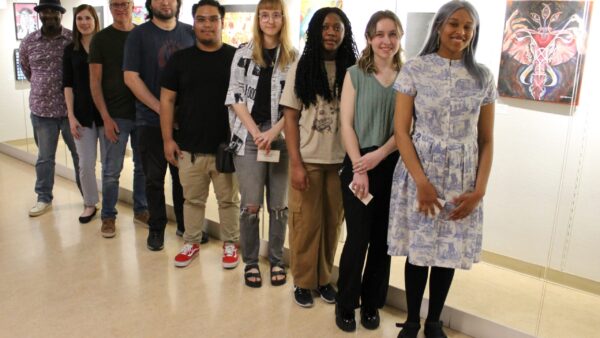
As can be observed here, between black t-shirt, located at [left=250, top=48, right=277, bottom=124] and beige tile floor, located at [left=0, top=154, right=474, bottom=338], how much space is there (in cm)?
98

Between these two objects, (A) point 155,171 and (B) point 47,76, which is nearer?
(A) point 155,171

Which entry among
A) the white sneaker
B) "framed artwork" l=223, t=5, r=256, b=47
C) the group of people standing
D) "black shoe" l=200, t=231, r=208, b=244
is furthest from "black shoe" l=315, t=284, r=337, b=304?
the white sneaker

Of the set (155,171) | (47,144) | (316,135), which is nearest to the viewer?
(316,135)

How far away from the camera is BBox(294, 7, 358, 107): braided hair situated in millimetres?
2566

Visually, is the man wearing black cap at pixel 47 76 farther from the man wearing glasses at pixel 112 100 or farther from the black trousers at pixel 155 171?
the black trousers at pixel 155 171

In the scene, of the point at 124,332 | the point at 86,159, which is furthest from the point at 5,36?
the point at 124,332

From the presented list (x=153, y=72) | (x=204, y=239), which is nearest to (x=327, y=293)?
(x=204, y=239)

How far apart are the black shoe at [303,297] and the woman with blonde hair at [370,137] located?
1.47 feet

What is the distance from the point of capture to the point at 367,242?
2.55 meters

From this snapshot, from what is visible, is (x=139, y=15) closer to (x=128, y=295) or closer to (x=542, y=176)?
(x=128, y=295)

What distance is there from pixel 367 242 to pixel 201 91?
1274mm

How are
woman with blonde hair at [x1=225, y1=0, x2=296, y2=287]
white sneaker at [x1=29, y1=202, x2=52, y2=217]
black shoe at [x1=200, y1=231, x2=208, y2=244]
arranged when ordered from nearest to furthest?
woman with blonde hair at [x1=225, y1=0, x2=296, y2=287]
black shoe at [x1=200, y1=231, x2=208, y2=244]
white sneaker at [x1=29, y1=202, x2=52, y2=217]

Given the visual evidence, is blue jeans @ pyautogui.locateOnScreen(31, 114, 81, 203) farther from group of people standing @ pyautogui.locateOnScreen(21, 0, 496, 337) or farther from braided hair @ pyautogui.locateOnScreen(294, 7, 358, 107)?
braided hair @ pyautogui.locateOnScreen(294, 7, 358, 107)

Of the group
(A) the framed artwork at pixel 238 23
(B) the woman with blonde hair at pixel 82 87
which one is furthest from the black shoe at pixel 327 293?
(B) the woman with blonde hair at pixel 82 87
